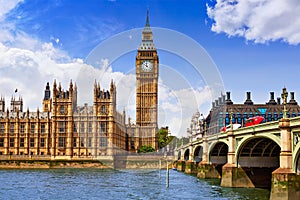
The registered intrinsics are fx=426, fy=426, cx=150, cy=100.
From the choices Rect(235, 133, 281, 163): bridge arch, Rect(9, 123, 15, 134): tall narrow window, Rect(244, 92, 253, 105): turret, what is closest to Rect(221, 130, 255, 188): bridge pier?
Rect(235, 133, 281, 163): bridge arch

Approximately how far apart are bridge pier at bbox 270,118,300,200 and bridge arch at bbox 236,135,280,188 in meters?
12.3

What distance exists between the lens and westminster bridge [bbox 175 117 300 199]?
92.8ft

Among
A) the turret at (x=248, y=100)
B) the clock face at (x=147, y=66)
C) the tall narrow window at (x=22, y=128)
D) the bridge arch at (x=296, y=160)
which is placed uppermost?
the clock face at (x=147, y=66)

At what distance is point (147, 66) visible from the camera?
121250 mm

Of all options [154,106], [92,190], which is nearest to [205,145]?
[92,190]

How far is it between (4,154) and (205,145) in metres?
59.4

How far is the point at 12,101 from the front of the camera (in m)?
142

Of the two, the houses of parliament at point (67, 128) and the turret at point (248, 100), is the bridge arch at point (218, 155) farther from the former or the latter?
the turret at point (248, 100)

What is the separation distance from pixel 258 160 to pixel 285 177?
15.5 m

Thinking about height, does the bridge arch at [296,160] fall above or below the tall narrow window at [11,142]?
above

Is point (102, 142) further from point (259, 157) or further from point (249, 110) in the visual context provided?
point (259, 157)

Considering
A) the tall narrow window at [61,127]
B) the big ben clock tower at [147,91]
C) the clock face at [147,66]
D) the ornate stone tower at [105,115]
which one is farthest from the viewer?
the big ben clock tower at [147,91]

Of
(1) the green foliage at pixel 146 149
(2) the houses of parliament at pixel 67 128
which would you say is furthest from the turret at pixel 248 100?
(2) the houses of parliament at pixel 67 128

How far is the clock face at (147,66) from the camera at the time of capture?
119m
